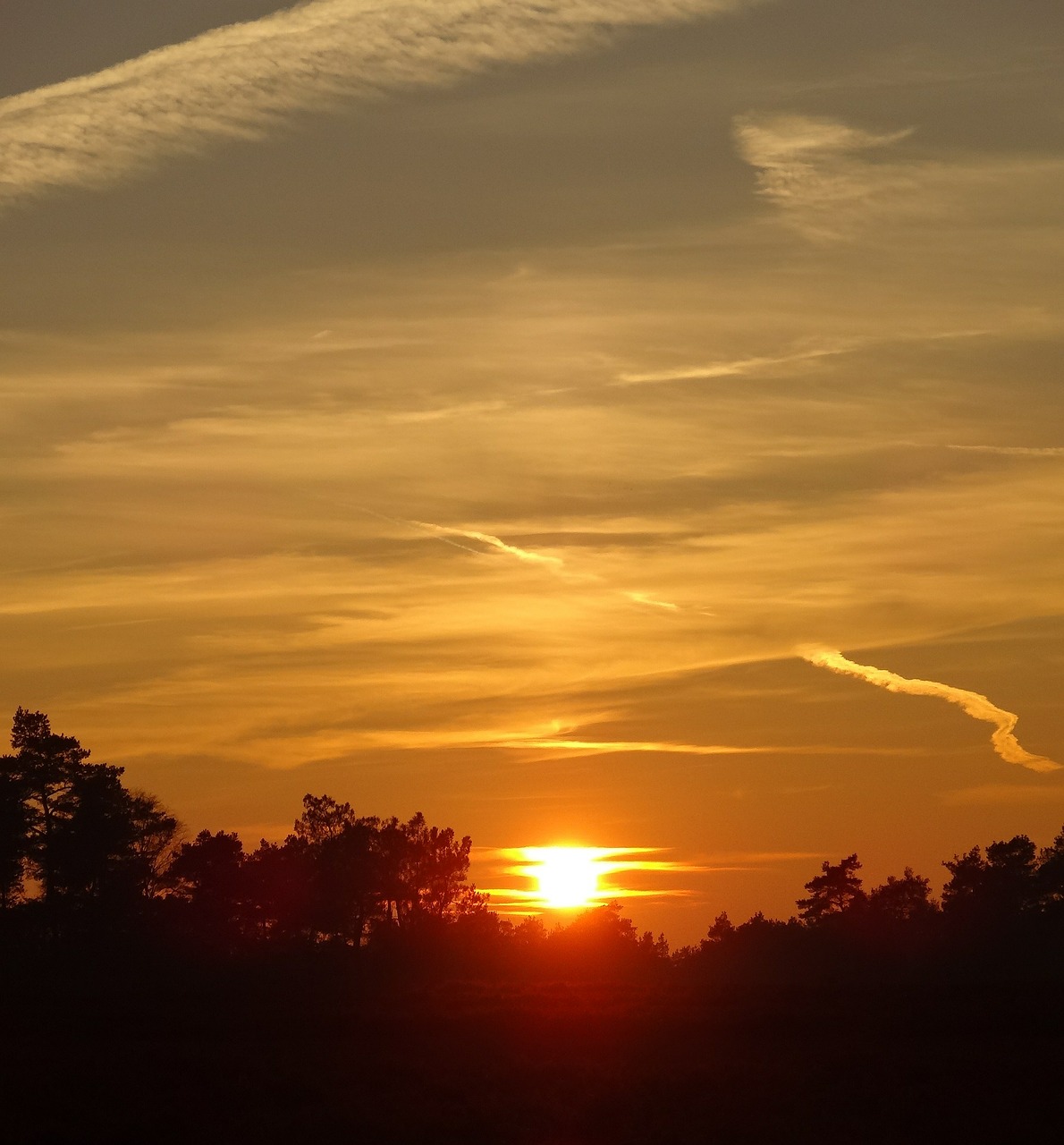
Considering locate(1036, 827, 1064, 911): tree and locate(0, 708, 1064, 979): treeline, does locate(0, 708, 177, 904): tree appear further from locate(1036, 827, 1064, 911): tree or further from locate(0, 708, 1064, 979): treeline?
locate(1036, 827, 1064, 911): tree

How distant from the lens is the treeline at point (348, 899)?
9250 centimetres

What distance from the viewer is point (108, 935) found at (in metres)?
91.2

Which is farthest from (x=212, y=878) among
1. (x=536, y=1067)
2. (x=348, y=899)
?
(x=536, y=1067)

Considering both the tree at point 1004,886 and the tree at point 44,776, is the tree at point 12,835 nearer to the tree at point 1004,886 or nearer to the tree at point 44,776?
the tree at point 44,776

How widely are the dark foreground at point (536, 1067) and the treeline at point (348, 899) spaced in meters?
16.2

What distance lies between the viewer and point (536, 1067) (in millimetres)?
51906

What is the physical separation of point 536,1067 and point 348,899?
77151mm

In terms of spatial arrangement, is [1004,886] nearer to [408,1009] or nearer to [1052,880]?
[1052,880]

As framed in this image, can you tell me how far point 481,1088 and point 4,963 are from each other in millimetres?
45552

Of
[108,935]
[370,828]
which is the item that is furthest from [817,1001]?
[370,828]

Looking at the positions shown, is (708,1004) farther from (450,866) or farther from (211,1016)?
(450,866)

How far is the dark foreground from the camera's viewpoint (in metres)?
42.5

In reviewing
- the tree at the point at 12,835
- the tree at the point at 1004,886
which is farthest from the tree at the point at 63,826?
the tree at the point at 1004,886

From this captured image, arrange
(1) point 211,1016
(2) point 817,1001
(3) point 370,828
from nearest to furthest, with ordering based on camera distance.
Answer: (1) point 211,1016
(2) point 817,1001
(3) point 370,828
